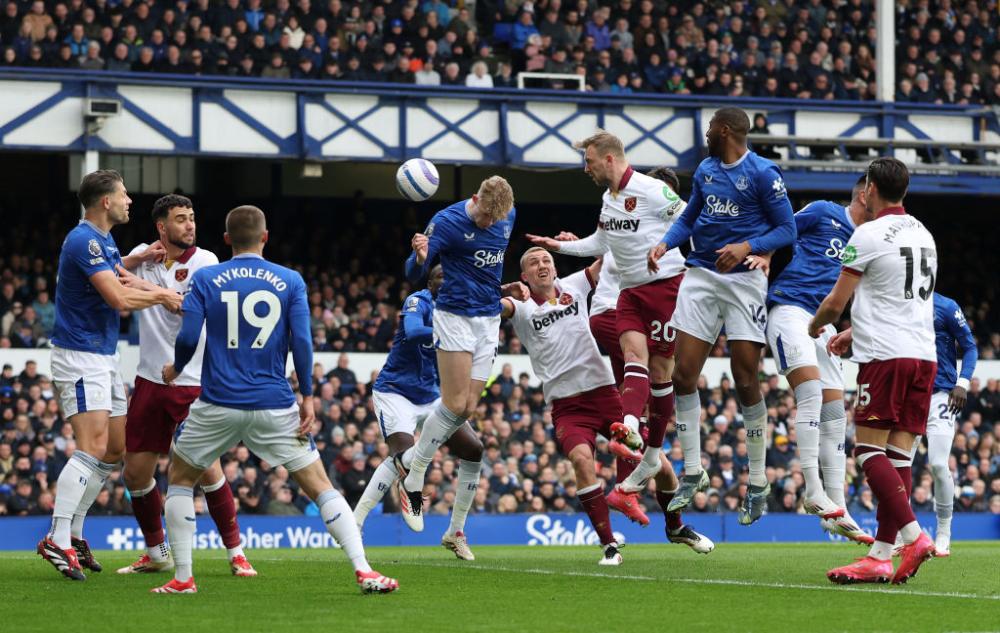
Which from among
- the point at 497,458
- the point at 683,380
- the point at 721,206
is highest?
the point at 721,206

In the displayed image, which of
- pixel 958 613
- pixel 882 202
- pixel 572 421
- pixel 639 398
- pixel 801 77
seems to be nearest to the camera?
pixel 958 613

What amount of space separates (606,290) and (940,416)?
12.5 feet

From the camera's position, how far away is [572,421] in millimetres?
13719

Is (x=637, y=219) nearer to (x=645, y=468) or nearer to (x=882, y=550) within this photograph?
(x=645, y=468)

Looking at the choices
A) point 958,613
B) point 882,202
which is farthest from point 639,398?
point 958,613

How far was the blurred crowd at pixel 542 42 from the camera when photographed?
1066 inches

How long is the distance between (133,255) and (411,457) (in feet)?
11.3

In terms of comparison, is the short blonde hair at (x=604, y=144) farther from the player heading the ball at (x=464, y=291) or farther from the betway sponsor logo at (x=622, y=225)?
the player heading the ball at (x=464, y=291)

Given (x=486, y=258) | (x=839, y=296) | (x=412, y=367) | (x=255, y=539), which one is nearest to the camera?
(x=839, y=296)

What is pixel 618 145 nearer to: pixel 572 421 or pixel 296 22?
pixel 572 421

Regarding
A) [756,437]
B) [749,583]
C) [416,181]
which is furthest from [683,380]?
[416,181]

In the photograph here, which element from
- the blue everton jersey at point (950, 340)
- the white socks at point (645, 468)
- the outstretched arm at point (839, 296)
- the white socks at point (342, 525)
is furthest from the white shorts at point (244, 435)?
the blue everton jersey at point (950, 340)

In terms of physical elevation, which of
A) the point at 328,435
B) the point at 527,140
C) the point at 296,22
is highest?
the point at 296,22

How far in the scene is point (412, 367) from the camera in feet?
51.2
